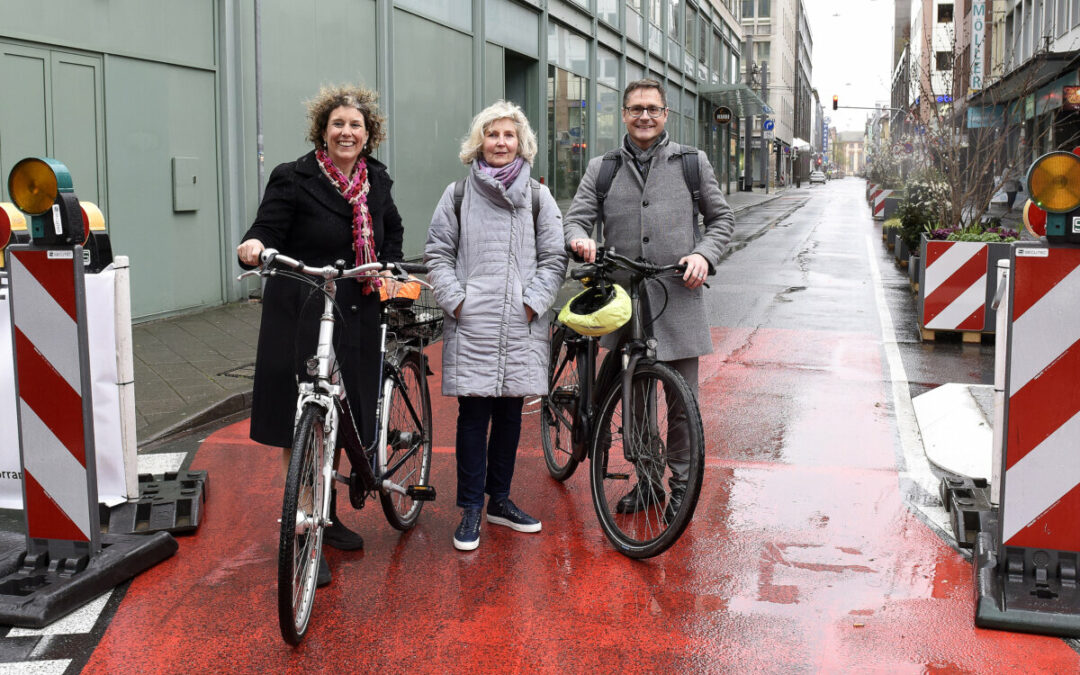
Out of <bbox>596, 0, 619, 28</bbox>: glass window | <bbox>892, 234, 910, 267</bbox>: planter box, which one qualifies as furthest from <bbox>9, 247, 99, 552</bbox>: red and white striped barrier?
<bbox>596, 0, 619, 28</bbox>: glass window

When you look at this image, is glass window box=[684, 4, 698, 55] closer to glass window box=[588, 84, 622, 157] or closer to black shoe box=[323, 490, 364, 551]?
glass window box=[588, 84, 622, 157]

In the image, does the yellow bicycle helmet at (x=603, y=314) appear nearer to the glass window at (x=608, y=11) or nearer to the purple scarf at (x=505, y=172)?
the purple scarf at (x=505, y=172)

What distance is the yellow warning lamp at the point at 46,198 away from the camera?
4.07 m

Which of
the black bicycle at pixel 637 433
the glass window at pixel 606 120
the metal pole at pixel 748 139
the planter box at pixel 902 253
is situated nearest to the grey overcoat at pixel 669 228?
the black bicycle at pixel 637 433

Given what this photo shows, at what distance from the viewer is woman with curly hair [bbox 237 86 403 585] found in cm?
451

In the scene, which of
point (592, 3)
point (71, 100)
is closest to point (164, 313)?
point (71, 100)

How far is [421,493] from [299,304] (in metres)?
0.98

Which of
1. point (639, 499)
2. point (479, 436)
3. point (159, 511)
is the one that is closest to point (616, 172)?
point (479, 436)

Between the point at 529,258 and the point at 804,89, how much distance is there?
6236 inches

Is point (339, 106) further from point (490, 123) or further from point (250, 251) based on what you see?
point (250, 251)

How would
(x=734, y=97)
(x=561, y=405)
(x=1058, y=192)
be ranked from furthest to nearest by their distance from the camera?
(x=734, y=97)
(x=561, y=405)
(x=1058, y=192)

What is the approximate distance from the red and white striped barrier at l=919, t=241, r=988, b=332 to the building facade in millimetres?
7102

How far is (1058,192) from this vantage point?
3.99m

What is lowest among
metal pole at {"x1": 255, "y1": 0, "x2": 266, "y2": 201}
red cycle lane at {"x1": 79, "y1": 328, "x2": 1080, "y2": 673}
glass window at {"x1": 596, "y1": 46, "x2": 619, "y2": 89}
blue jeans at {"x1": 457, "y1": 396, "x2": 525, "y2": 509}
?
red cycle lane at {"x1": 79, "y1": 328, "x2": 1080, "y2": 673}
